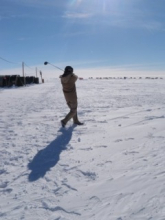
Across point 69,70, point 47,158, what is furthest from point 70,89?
point 47,158

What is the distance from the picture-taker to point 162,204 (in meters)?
3.11

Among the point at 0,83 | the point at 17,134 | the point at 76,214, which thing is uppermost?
the point at 0,83

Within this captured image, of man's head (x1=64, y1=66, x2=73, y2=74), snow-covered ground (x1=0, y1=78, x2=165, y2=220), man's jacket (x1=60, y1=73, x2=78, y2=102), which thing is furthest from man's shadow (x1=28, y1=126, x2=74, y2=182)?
man's head (x1=64, y1=66, x2=73, y2=74)

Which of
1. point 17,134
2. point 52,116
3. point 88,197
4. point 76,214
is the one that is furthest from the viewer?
point 52,116

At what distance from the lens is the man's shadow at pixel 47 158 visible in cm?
434

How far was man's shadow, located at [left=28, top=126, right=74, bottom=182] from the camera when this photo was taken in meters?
4.34

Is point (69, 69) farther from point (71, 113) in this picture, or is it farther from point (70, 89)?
point (71, 113)

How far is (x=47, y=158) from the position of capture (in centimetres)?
509

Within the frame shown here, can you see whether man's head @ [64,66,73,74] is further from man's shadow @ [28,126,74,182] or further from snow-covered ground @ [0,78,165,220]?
man's shadow @ [28,126,74,182]

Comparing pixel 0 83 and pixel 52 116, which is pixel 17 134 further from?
pixel 0 83

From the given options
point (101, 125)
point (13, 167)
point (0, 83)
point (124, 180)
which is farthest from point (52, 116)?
point (0, 83)

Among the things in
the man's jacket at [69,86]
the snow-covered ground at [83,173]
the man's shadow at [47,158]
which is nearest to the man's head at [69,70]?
the man's jacket at [69,86]

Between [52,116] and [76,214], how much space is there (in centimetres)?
690

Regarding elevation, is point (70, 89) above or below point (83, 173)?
above
